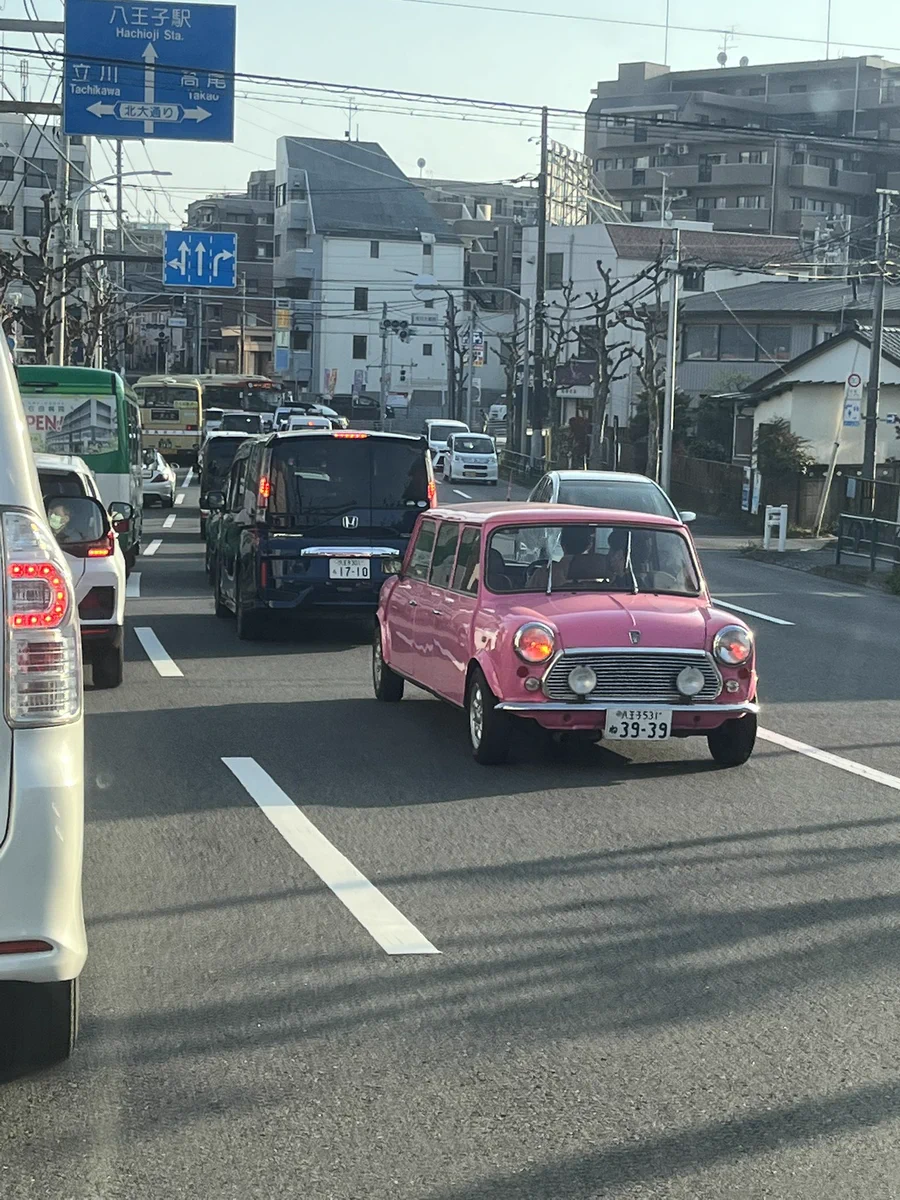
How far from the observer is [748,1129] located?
404 cm

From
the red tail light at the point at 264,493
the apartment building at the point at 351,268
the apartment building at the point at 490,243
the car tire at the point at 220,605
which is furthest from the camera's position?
the apartment building at the point at 490,243

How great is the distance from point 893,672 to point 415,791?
7433mm

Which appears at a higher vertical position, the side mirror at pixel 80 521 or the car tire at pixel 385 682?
the side mirror at pixel 80 521

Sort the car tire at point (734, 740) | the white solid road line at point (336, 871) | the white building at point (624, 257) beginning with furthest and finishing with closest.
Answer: the white building at point (624, 257) < the car tire at point (734, 740) < the white solid road line at point (336, 871)

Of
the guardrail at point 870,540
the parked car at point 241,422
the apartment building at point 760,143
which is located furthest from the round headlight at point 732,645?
the apartment building at point 760,143

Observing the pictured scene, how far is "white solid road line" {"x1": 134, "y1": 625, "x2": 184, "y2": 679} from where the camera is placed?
13.5 meters

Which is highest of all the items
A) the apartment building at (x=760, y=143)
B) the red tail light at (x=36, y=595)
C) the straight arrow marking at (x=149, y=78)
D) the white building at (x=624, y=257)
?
the apartment building at (x=760, y=143)

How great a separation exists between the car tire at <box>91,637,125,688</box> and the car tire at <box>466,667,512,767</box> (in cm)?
408

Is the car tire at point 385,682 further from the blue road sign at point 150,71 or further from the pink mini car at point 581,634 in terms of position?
the blue road sign at point 150,71

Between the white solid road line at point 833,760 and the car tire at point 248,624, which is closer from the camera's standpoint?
the white solid road line at point 833,760

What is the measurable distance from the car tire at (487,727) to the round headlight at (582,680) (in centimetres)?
45

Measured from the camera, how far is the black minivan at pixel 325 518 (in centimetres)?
1541

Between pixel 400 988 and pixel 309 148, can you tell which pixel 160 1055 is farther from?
pixel 309 148

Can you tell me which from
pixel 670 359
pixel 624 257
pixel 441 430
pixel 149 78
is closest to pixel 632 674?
pixel 149 78
